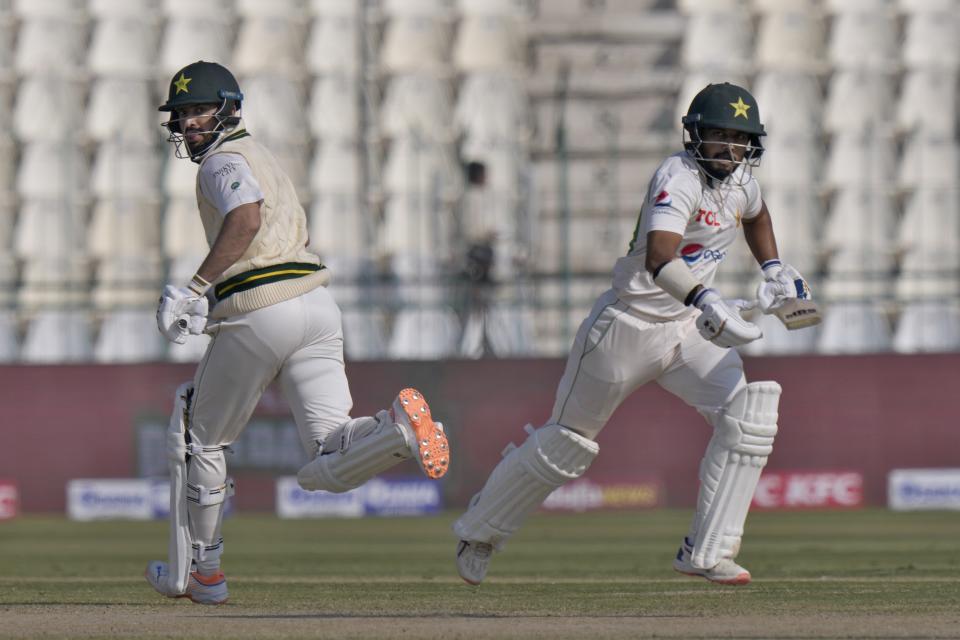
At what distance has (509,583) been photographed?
9281 millimetres

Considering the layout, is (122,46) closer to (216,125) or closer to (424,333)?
(424,333)

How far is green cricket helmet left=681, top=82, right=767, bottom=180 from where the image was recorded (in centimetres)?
745

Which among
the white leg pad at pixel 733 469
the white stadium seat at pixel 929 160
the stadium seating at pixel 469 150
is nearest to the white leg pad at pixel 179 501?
the white leg pad at pixel 733 469

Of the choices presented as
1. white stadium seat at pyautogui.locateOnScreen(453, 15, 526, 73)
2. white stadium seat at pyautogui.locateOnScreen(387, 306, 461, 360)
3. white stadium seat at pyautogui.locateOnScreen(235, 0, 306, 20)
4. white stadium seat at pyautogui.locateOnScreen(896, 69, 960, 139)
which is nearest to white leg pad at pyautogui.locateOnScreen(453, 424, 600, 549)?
white stadium seat at pyautogui.locateOnScreen(387, 306, 461, 360)

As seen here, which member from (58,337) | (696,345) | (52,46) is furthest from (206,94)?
(52,46)

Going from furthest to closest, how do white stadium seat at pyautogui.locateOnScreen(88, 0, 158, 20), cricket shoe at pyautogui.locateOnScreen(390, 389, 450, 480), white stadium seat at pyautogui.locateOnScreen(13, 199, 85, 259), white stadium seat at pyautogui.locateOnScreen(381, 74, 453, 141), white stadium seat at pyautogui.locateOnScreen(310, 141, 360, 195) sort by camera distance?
white stadium seat at pyautogui.locateOnScreen(88, 0, 158, 20), white stadium seat at pyautogui.locateOnScreen(381, 74, 453, 141), white stadium seat at pyautogui.locateOnScreen(310, 141, 360, 195), white stadium seat at pyautogui.locateOnScreen(13, 199, 85, 259), cricket shoe at pyautogui.locateOnScreen(390, 389, 450, 480)

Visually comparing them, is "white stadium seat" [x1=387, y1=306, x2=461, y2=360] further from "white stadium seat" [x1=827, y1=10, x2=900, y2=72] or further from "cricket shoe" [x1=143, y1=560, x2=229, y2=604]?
"cricket shoe" [x1=143, y1=560, x2=229, y2=604]

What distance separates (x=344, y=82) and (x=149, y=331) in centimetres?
510

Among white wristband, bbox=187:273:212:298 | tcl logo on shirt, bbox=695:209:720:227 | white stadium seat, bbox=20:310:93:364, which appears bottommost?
white stadium seat, bbox=20:310:93:364

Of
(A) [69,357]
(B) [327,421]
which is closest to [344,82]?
(A) [69,357]

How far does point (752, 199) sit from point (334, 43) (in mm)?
15645

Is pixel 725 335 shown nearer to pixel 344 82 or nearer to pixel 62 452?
pixel 62 452

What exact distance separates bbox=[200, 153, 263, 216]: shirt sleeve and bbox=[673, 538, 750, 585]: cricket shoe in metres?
2.39

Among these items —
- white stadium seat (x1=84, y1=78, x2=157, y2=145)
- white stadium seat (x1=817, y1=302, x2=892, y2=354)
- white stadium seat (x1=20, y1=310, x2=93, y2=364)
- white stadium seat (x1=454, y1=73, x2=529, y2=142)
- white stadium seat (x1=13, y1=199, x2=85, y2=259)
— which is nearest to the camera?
white stadium seat (x1=817, y1=302, x2=892, y2=354)
